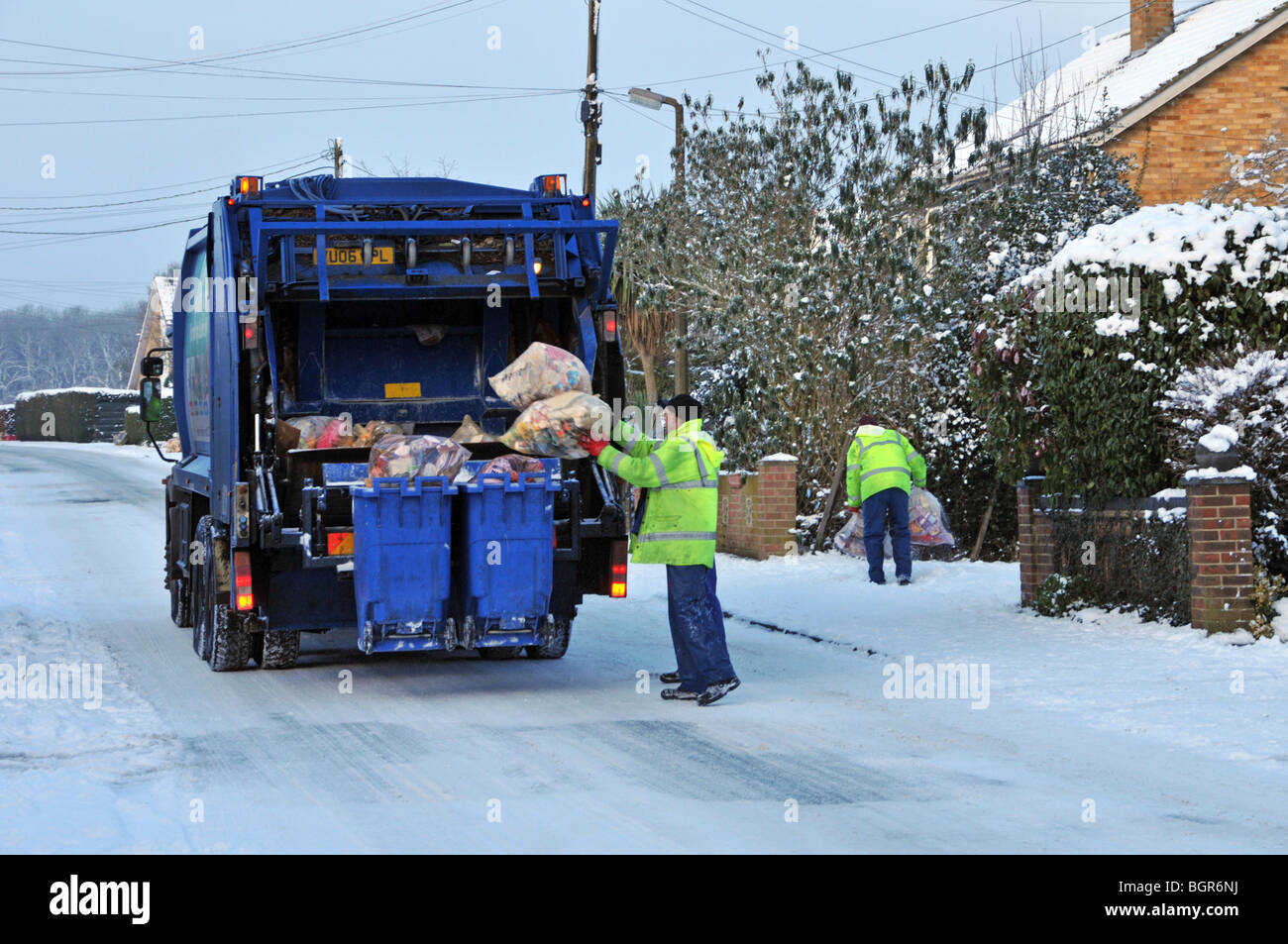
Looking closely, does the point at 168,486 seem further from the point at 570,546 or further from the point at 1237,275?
the point at 1237,275

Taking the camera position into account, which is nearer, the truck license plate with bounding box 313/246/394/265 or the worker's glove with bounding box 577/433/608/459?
the worker's glove with bounding box 577/433/608/459

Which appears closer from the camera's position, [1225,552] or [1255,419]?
[1225,552]

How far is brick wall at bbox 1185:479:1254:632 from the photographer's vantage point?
360 inches

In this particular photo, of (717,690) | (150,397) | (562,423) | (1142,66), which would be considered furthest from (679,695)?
(1142,66)

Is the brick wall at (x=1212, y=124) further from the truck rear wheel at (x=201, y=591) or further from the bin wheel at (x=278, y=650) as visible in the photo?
the bin wheel at (x=278, y=650)

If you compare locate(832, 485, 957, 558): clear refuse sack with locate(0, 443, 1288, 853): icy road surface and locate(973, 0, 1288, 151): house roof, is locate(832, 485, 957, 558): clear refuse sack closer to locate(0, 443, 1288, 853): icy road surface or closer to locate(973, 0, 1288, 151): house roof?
locate(0, 443, 1288, 853): icy road surface

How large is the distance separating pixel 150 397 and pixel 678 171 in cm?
754

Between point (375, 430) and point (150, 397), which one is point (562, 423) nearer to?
point (375, 430)

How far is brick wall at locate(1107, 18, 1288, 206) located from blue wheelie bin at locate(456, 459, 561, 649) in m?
19.0

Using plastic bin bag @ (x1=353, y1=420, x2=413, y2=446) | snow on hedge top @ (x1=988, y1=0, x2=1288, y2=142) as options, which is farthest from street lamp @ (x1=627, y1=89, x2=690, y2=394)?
plastic bin bag @ (x1=353, y1=420, x2=413, y2=446)

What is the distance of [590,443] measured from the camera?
823 centimetres

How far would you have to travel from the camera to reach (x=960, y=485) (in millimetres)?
16484

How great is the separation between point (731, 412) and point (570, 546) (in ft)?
27.6

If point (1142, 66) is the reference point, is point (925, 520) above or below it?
below
